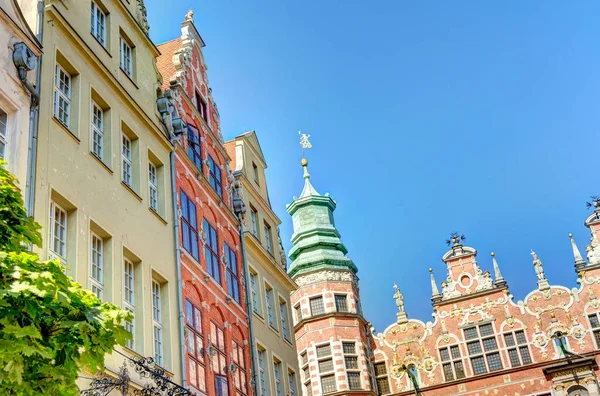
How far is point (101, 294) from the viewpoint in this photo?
1458 cm

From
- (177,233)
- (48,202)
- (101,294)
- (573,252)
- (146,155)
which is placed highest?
(573,252)

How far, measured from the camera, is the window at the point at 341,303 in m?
37.4

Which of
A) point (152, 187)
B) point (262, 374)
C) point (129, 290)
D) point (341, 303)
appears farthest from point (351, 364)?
point (129, 290)

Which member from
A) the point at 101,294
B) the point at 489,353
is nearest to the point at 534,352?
the point at 489,353

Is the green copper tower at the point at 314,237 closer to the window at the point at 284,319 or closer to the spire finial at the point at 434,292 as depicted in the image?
the spire finial at the point at 434,292

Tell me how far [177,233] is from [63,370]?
1000cm

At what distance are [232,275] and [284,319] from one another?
4.70m

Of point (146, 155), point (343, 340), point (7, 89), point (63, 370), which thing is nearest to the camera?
point (63, 370)

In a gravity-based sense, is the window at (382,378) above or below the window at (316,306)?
below

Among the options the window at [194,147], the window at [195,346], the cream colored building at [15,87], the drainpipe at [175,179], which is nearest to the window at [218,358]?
the window at [195,346]

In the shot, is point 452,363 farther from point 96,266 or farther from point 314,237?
point 96,266

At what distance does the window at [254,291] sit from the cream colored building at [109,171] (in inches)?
240

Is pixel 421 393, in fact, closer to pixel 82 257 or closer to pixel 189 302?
pixel 189 302

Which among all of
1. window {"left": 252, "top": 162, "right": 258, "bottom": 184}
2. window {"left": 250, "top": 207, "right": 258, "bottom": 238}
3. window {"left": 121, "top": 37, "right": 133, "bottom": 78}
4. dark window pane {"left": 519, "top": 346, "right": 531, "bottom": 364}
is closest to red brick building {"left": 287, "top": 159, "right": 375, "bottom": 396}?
dark window pane {"left": 519, "top": 346, "right": 531, "bottom": 364}
